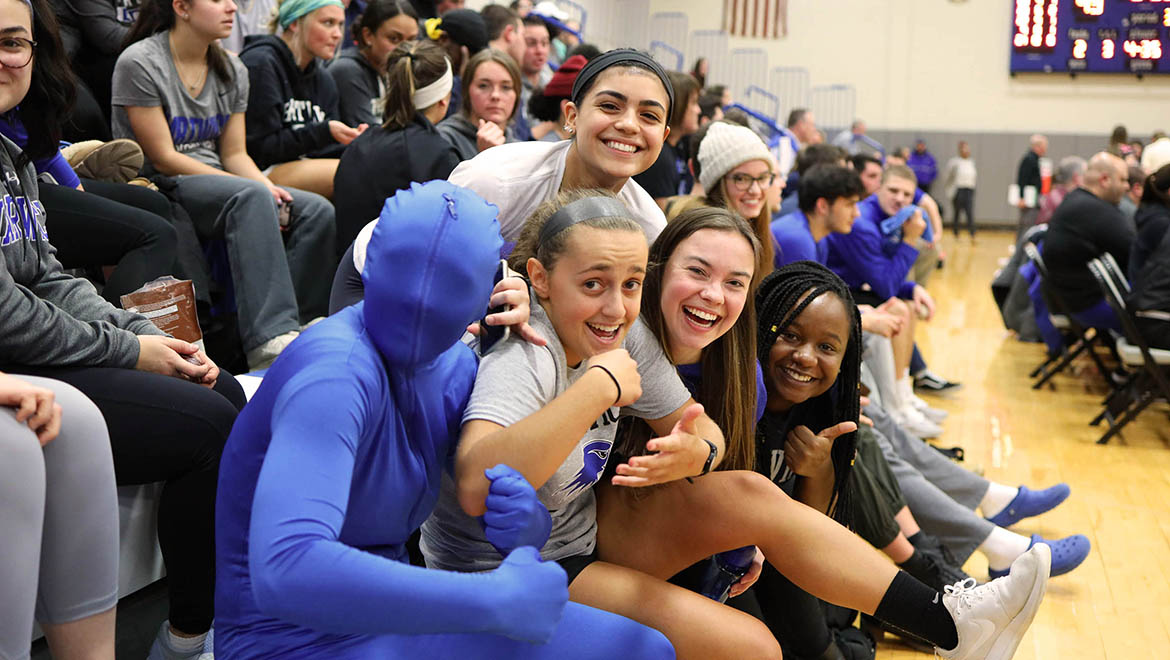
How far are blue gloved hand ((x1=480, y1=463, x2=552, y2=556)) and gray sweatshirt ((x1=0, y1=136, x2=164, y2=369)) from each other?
986 millimetres

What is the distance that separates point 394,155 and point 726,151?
45.5 inches

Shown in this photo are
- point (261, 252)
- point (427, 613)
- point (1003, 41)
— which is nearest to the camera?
point (427, 613)

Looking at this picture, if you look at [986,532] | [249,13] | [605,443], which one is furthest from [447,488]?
[249,13]

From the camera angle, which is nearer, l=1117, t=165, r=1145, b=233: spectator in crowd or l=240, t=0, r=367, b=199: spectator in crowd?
l=240, t=0, r=367, b=199: spectator in crowd

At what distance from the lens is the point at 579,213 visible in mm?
1899

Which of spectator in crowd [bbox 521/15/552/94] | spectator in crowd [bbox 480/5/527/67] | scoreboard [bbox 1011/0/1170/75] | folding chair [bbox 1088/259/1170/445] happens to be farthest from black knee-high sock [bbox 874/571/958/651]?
scoreboard [bbox 1011/0/1170/75]

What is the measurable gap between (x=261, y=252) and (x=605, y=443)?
1788 mm

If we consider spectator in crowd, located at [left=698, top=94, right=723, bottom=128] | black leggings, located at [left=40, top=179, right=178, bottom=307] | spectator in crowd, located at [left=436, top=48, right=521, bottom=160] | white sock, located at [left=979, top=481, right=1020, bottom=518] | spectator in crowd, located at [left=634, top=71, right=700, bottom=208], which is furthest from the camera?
spectator in crowd, located at [left=698, top=94, right=723, bottom=128]

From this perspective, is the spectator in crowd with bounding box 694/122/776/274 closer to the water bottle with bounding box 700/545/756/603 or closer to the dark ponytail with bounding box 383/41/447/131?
the dark ponytail with bounding box 383/41/447/131

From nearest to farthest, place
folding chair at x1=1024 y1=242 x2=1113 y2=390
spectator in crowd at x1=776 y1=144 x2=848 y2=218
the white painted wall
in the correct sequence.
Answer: spectator in crowd at x1=776 y1=144 x2=848 y2=218
folding chair at x1=1024 y1=242 x2=1113 y2=390
the white painted wall

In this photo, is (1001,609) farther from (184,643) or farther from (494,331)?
(184,643)

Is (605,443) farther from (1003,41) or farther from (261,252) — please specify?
(1003,41)

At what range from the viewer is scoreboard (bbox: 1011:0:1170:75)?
1570 centimetres

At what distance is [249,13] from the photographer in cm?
518
